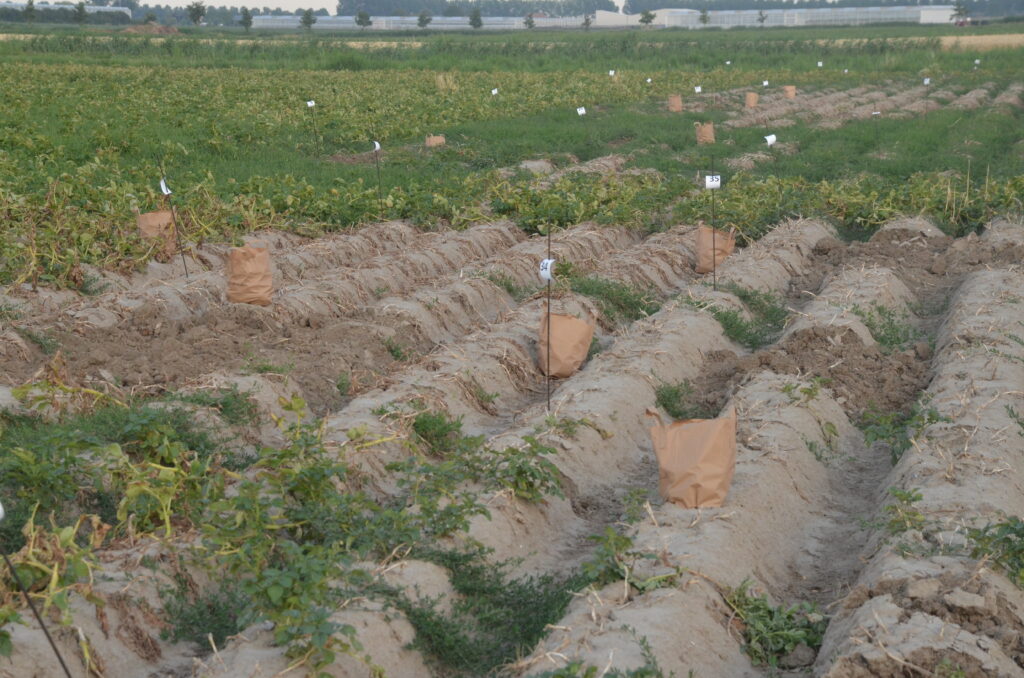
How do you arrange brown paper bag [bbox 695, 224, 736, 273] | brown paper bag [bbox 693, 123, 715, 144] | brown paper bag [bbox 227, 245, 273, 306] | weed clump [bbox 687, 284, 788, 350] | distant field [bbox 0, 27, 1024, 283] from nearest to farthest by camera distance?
1. brown paper bag [bbox 227, 245, 273, 306]
2. weed clump [bbox 687, 284, 788, 350]
3. brown paper bag [bbox 695, 224, 736, 273]
4. distant field [bbox 0, 27, 1024, 283]
5. brown paper bag [bbox 693, 123, 715, 144]

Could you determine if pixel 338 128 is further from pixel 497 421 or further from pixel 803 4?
pixel 803 4

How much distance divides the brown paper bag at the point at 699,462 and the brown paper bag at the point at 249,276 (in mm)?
4247

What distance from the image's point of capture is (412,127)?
70.4 ft

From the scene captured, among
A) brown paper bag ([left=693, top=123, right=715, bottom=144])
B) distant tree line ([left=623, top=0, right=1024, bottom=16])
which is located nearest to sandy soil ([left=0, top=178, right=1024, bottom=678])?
brown paper bag ([left=693, top=123, right=715, bottom=144])

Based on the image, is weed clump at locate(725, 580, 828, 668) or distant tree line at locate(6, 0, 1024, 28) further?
distant tree line at locate(6, 0, 1024, 28)

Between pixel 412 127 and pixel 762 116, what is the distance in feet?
31.6

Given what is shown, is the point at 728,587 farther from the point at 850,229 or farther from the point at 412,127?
the point at 412,127

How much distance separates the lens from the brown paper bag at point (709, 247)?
11.6 meters

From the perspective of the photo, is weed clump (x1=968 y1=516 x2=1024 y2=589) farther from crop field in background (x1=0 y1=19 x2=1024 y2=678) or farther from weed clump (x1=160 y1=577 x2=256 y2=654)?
weed clump (x1=160 y1=577 x2=256 y2=654)

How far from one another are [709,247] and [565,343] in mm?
3912

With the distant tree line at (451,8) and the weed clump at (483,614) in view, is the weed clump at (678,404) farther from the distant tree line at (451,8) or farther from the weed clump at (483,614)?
Answer: the distant tree line at (451,8)

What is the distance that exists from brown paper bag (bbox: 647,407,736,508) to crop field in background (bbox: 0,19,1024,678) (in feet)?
0.30

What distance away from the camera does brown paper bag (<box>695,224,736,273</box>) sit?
11.6m

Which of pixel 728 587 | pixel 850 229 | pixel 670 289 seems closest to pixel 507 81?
pixel 850 229
